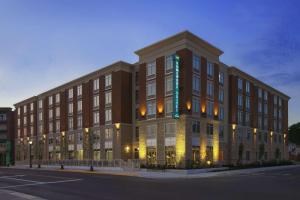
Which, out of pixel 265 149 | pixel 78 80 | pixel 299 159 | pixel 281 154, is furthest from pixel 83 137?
pixel 299 159

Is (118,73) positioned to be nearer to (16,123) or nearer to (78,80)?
(78,80)

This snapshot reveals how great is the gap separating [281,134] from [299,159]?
20.5 m

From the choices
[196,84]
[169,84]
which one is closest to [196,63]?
[196,84]

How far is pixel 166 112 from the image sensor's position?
53688mm

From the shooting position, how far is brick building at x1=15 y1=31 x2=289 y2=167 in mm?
52219

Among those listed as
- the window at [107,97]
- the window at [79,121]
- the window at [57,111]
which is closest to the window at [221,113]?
the window at [107,97]

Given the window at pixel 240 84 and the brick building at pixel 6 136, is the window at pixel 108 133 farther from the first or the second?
the brick building at pixel 6 136

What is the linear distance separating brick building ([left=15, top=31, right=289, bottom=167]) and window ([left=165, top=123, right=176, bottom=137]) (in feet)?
0.28

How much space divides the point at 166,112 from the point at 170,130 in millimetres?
2776

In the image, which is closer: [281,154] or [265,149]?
[265,149]

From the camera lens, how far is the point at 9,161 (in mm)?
101250

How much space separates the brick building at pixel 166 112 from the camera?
52.2 m

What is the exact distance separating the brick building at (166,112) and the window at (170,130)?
3.3 inches

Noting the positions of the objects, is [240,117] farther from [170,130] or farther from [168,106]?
[170,130]
